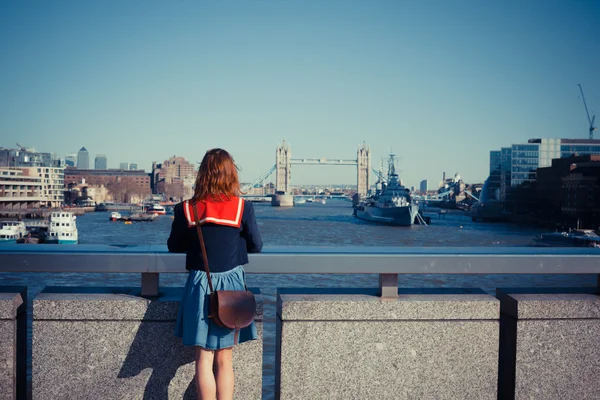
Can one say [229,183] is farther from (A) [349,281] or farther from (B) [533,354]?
(A) [349,281]

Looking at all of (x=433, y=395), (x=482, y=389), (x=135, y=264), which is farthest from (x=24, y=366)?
(x=482, y=389)

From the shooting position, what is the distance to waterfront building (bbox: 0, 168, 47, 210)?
7681 cm

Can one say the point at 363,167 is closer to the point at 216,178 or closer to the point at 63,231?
the point at 63,231

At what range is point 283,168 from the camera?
128 meters

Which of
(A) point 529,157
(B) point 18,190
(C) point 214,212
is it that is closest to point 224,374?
(C) point 214,212

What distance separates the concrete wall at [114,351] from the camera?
2.32 metres

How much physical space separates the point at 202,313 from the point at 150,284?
30cm

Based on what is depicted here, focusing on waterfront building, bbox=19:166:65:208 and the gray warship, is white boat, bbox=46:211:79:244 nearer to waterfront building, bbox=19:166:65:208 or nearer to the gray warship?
the gray warship

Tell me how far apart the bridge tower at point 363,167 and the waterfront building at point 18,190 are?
63391 millimetres

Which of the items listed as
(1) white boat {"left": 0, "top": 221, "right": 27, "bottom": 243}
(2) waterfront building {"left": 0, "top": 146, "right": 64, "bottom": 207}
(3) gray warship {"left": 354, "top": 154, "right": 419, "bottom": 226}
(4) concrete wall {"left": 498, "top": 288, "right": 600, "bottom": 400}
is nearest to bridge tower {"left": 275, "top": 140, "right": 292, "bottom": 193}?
(2) waterfront building {"left": 0, "top": 146, "right": 64, "bottom": 207}

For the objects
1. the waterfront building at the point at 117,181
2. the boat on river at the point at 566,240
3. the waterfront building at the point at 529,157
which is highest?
the waterfront building at the point at 529,157

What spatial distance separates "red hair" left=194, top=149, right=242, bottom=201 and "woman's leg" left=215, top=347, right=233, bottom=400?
1.68 ft

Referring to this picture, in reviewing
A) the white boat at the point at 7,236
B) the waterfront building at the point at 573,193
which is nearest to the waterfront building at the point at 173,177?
the waterfront building at the point at 573,193

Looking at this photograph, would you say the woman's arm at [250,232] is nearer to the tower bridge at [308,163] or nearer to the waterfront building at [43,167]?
the waterfront building at [43,167]
